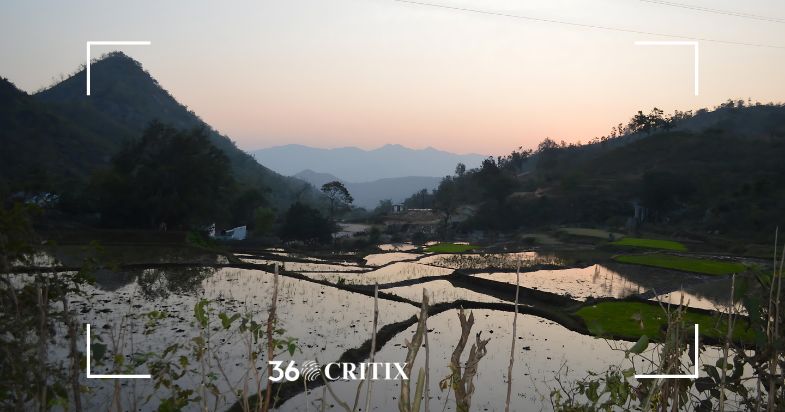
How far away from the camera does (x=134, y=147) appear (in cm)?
3092

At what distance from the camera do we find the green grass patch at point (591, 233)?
34875 mm

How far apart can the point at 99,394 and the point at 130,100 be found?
7890 centimetres

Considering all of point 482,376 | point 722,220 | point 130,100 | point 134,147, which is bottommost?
point 482,376

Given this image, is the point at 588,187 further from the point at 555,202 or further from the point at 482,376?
the point at 482,376

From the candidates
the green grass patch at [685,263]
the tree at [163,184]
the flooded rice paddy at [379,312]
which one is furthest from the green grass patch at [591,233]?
the tree at [163,184]

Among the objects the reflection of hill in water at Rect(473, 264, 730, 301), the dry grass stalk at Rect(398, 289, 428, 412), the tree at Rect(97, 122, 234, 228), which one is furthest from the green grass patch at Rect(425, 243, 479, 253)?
the dry grass stalk at Rect(398, 289, 428, 412)

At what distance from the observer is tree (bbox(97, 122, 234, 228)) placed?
27.8 m

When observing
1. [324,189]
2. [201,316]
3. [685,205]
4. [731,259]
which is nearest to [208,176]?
[324,189]

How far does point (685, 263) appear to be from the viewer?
22.9 m

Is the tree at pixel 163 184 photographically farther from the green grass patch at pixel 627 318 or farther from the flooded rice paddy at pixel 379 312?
the green grass patch at pixel 627 318

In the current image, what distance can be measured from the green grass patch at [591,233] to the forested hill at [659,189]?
362cm

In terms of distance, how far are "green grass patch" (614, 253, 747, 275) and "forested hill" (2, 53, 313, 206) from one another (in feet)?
98.8

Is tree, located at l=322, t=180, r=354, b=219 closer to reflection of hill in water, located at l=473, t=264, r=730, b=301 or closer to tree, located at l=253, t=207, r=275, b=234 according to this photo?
tree, located at l=253, t=207, r=275, b=234

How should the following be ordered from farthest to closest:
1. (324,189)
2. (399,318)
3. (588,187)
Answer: (588,187), (324,189), (399,318)
